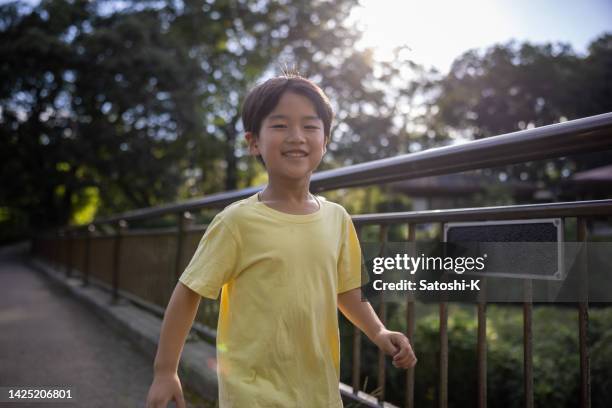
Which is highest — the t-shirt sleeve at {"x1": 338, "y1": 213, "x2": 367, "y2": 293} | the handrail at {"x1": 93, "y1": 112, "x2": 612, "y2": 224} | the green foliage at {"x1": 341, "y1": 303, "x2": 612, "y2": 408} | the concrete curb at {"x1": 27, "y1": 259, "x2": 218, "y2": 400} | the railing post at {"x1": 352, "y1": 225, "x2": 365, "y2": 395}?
the handrail at {"x1": 93, "y1": 112, "x2": 612, "y2": 224}

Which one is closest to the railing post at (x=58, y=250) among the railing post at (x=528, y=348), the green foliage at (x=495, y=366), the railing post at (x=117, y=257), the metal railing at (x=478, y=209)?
the railing post at (x=117, y=257)

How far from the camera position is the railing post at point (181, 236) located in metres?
4.08

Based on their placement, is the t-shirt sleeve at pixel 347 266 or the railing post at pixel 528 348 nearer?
the railing post at pixel 528 348

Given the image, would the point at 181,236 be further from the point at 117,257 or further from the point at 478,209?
the point at 478,209

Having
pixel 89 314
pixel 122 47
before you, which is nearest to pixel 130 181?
pixel 122 47

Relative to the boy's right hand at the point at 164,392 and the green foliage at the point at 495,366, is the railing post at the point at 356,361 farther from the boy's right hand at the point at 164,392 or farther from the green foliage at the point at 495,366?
the green foliage at the point at 495,366

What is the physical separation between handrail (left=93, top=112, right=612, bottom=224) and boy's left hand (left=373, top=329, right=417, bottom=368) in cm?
57

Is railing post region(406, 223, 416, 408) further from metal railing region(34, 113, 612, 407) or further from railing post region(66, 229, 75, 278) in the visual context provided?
railing post region(66, 229, 75, 278)

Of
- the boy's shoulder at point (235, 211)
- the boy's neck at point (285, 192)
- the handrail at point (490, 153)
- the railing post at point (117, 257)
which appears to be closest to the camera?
the handrail at point (490, 153)

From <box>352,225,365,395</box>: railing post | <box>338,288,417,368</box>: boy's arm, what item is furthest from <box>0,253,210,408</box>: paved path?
<box>338,288,417,368</box>: boy's arm

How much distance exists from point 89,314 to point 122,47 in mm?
16299

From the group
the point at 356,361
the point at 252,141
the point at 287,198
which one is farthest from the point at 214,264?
the point at 356,361

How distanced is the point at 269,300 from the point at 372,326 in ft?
1.37

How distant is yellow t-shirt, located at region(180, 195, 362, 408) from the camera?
1459 mm
